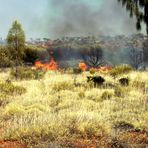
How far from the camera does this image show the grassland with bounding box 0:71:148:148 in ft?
44.2

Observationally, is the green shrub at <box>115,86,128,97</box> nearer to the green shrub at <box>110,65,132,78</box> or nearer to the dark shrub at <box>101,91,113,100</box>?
the dark shrub at <box>101,91,113,100</box>

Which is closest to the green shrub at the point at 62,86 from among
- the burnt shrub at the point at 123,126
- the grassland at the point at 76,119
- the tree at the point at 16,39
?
the grassland at the point at 76,119

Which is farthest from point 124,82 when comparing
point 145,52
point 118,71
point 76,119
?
point 145,52

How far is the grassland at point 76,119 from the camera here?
44.2 feet

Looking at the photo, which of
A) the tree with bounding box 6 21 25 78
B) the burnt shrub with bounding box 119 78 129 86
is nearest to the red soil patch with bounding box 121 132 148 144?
the burnt shrub with bounding box 119 78 129 86

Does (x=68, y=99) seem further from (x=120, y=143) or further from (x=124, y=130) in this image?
(x=120, y=143)

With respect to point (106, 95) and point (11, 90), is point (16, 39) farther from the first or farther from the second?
point (106, 95)

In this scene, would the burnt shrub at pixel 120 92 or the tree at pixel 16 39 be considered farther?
the tree at pixel 16 39

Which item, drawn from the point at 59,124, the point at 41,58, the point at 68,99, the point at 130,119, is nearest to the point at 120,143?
the point at 59,124

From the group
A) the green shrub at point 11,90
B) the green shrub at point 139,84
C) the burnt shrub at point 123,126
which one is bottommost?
the burnt shrub at point 123,126

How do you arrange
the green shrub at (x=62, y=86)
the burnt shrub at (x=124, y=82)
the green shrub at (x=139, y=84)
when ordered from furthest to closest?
1. the burnt shrub at (x=124, y=82)
2. the green shrub at (x=139, y=84)
3. the green shrub at (x=62, y=86)

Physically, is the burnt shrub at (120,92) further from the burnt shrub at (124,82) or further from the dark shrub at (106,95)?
the burnt shrub at (124,82)

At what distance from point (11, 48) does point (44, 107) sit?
817 inches

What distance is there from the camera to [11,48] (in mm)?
39594
